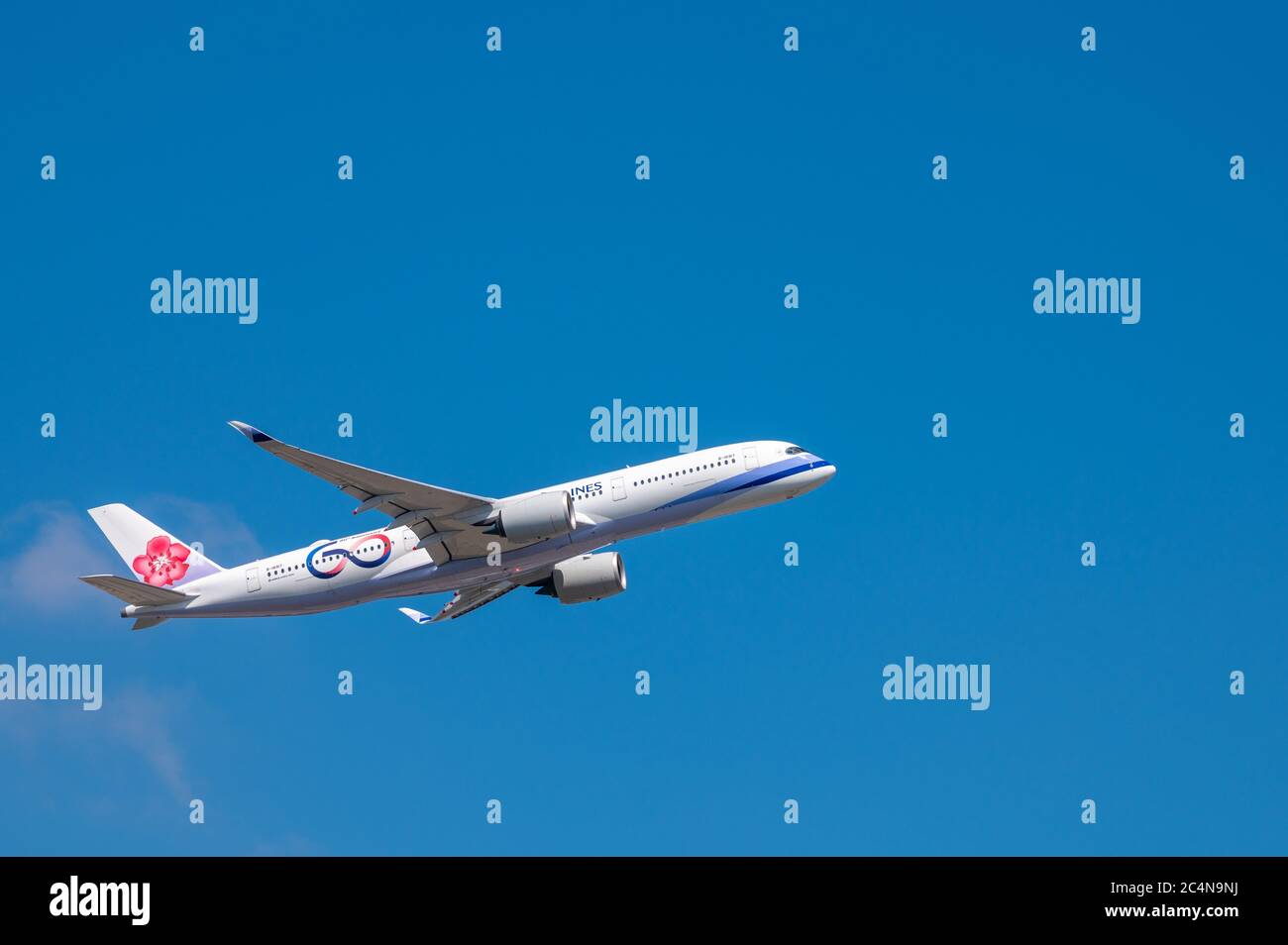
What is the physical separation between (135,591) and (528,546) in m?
15.4

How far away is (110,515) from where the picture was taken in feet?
212

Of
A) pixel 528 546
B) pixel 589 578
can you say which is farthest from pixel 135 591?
pixel 589 578

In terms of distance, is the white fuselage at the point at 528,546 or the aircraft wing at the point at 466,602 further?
the aircraft wing at the point at 466,602

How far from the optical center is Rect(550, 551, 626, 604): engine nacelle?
60.6 metres

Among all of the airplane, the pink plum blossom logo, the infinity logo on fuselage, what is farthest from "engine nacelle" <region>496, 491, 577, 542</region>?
the pink plum blossom logo

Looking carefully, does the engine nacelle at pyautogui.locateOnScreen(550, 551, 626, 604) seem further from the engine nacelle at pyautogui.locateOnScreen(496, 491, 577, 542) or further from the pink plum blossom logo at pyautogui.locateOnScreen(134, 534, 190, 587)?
the pink plum blossom logo at pyautogui.locateOnScreen(134, 534, 190, 587)

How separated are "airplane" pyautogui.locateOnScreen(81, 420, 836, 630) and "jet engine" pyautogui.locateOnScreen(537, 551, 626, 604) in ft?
3.37

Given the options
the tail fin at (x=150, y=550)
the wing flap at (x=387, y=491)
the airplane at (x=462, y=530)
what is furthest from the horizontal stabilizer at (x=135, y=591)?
the wing flap at (x=387, y=491)

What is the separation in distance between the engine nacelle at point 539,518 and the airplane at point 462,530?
0.04m

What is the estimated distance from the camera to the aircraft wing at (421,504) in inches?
2074

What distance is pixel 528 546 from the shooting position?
180 ft

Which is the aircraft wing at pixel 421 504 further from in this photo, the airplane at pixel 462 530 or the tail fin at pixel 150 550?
the tail fin at pixel 150 550

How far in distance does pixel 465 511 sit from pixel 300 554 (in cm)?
725
